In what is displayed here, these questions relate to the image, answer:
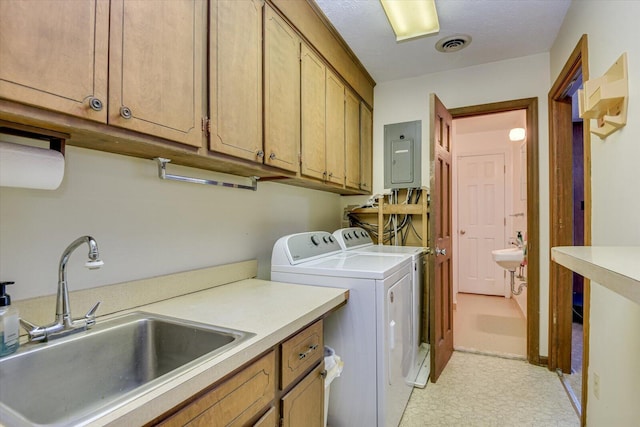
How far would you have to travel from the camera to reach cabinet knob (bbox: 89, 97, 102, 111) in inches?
34.0

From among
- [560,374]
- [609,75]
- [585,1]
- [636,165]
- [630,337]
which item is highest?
[585,1]

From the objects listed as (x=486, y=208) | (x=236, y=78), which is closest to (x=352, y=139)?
(x=236, y=78)

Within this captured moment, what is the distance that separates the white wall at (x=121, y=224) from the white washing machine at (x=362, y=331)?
334 mm

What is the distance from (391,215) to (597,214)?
1628mm

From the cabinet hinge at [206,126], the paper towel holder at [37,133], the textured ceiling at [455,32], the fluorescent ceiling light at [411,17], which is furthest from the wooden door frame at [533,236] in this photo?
the paper towel holder at [37,133]

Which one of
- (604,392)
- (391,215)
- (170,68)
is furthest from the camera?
(391,215)

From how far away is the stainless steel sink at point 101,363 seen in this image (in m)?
0.79

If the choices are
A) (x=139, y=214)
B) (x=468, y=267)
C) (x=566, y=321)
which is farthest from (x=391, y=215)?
(x=468, y=267)

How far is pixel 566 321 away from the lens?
2373 millimetres

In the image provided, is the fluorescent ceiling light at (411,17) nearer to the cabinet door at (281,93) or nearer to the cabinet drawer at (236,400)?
the cabinet door at (281,93)

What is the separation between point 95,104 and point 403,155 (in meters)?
2.51

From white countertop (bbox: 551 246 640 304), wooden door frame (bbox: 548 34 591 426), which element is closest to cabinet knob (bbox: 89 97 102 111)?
white countertop (bbox: 551 246 640 304)

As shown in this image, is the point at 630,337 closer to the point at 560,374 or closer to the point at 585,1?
the point at 560,374

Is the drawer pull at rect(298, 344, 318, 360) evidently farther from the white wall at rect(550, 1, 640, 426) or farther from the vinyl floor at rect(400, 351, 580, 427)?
the white wall at rect(550, 1, 640, 426)
